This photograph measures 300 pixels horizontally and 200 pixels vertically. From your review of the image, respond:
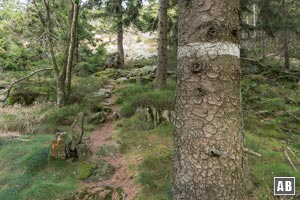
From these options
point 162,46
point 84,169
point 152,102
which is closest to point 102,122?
point 152,102

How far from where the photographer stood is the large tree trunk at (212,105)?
5.97ft

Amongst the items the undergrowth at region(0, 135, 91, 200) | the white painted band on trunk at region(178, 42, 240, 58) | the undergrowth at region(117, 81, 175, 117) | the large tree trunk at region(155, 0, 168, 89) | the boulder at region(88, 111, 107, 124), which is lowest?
the undergrowth at region(0, 135, 91, 200)

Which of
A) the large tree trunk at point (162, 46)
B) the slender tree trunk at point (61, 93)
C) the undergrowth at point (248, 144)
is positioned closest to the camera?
the undergrowth at point (248, 144)

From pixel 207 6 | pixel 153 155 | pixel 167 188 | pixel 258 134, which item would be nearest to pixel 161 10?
pixel 258 134

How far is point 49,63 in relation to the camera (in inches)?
408

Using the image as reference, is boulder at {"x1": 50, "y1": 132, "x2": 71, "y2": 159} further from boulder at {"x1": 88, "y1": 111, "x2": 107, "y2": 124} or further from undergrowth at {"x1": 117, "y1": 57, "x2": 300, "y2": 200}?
boulder at {"x1": 88, "y1": 111, "x2": 107, "y2": 124}

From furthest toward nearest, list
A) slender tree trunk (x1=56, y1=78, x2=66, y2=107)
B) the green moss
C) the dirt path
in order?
slender tree trunk (x1=56, y1=78, x2=66, y2=107), the green moss, the dirt path

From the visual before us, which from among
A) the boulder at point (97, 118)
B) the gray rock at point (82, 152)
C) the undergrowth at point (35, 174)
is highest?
the boulder at point (97, 118)

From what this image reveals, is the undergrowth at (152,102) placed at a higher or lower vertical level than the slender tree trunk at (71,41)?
lower

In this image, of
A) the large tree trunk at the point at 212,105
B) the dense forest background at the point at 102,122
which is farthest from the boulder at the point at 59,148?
the large tree trunk at the point at 212,105

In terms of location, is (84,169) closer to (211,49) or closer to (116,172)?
(116,172)

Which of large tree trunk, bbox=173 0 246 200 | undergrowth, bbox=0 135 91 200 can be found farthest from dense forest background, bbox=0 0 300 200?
large tree trunk, bbox=173 0 246 200

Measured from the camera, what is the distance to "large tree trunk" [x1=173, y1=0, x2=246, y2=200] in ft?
5.97

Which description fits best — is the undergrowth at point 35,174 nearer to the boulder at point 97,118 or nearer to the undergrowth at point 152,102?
the boulder at point 97,118
